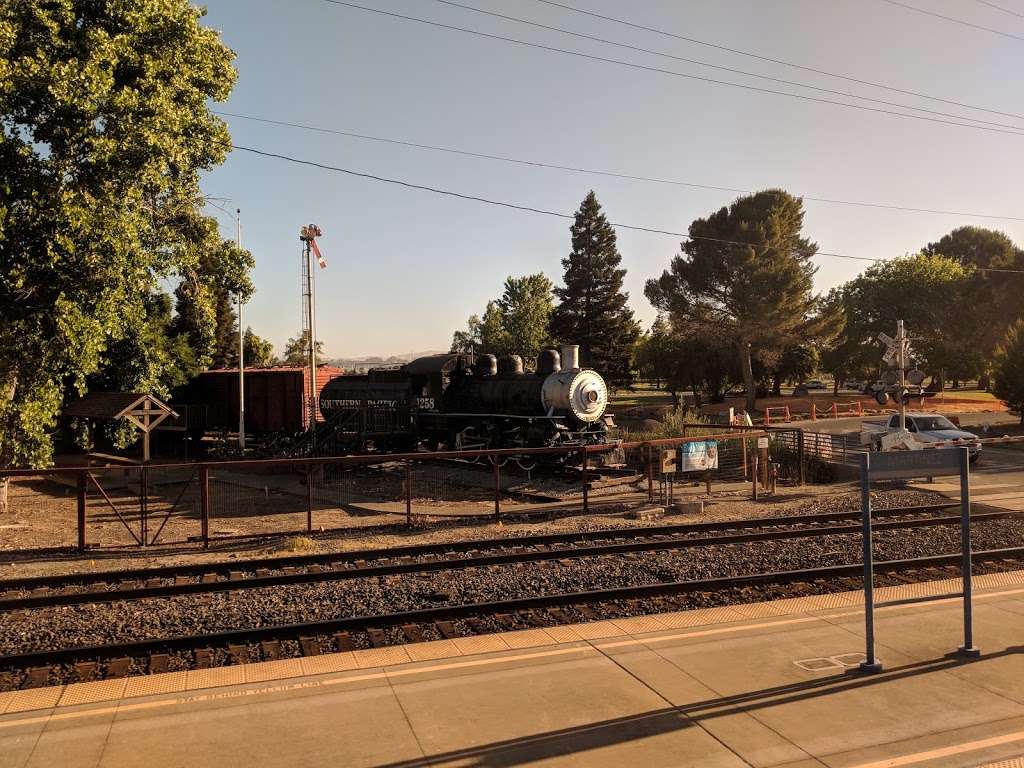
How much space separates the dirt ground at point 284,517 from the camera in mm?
12719

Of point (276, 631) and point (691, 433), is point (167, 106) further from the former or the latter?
point (691, 433)

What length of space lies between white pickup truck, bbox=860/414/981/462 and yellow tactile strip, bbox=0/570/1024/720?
51.7 ft

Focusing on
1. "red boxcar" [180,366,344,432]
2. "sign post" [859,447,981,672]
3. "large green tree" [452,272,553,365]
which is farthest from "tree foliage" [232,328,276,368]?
"sign post" [859,447,981,672]

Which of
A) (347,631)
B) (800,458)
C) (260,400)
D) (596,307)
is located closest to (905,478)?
(347,631)

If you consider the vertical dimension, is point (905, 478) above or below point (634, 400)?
above

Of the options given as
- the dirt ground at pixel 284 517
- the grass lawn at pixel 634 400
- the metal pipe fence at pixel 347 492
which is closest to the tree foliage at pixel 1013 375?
the metal pipe fence at pixel 347 492

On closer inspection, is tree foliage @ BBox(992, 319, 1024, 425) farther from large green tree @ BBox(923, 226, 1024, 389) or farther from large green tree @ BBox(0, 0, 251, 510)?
large green tree @ BBox(0, 0, 251, 510)

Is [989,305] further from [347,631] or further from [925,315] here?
[347,631]

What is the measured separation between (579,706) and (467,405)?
64.2 feet

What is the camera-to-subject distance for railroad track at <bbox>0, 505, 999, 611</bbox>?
10.0m

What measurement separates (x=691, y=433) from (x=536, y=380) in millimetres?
A: 8230

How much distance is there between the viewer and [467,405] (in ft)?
83.5

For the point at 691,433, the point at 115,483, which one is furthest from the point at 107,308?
the point at 691,433

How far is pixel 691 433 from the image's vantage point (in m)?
28.0
